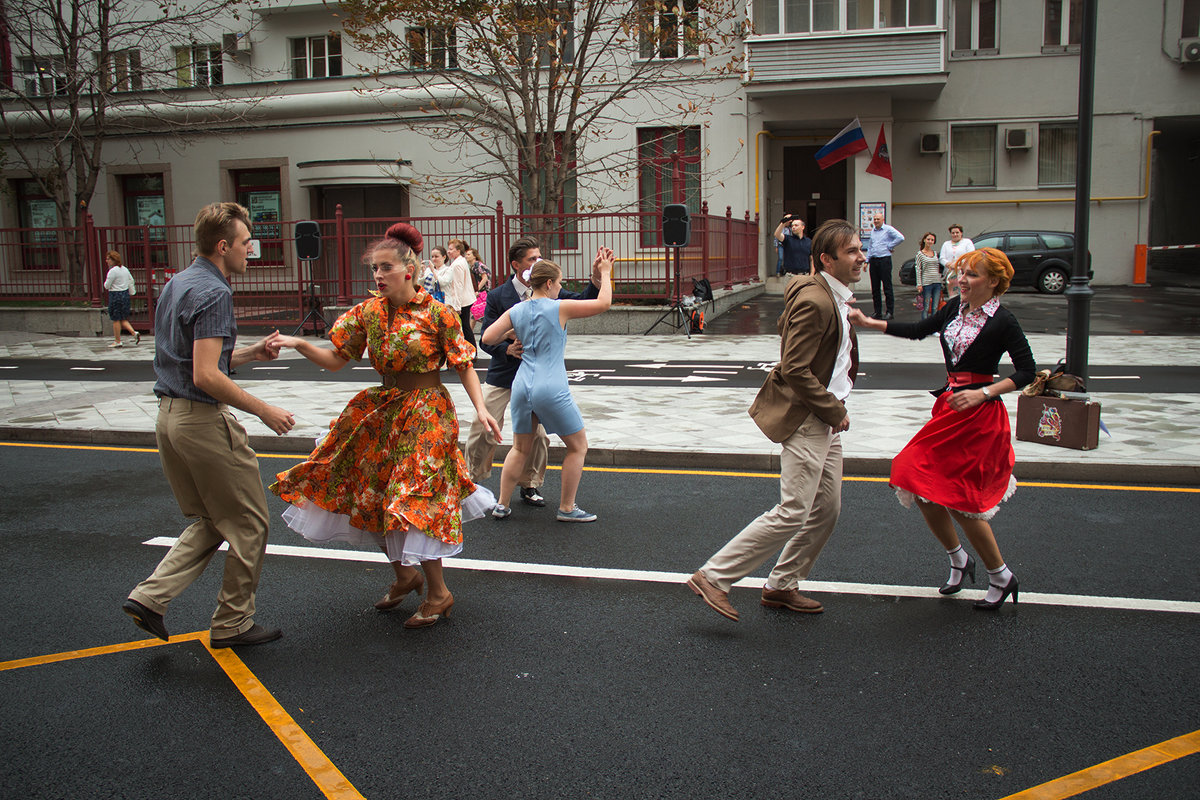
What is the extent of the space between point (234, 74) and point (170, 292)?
25743mm

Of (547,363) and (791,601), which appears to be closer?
(791,601)

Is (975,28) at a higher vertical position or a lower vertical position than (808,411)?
higher

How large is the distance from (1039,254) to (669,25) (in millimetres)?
10593

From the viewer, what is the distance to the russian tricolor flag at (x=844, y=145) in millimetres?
22562

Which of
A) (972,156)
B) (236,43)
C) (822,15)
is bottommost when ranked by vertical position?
(972,156)

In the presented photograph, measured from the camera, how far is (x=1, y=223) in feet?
92.4

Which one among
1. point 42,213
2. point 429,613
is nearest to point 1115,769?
point 429,613

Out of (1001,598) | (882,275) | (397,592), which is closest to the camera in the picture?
Result: (1001,598)

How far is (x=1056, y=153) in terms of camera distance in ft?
88.8

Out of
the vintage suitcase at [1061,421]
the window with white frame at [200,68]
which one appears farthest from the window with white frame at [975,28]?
the vintage suitcase at [1061,421]

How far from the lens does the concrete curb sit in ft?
22.8

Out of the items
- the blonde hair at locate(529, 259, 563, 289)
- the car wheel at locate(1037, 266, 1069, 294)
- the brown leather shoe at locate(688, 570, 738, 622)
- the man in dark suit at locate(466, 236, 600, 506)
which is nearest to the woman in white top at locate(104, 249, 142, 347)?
the man in dark suit at locate(466, 236, 600, 506)

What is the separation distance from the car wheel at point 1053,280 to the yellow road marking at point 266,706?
23457mm

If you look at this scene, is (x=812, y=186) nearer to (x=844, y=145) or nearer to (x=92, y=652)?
(x=844, y=145)
